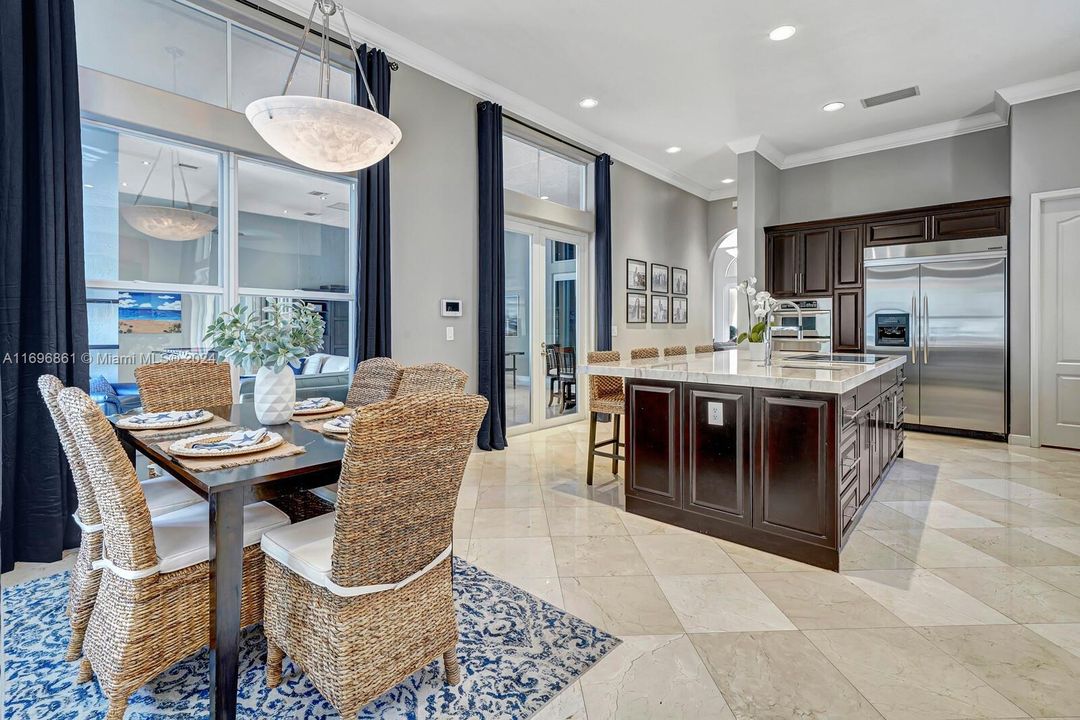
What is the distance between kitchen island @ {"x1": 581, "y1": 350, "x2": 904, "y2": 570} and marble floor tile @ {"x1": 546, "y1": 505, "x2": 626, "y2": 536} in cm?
18

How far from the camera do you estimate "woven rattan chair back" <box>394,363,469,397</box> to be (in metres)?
2.38

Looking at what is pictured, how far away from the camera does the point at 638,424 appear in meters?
3.21

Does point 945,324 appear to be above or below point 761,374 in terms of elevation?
above

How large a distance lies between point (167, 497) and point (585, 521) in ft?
6.82

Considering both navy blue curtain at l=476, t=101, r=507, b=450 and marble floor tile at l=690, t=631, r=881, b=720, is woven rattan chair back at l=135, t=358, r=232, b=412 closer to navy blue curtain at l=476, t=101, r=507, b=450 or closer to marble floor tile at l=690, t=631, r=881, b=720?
navy blue curtain at l=476, t=101, r=507, b=450

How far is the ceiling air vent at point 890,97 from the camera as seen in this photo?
16.3ft

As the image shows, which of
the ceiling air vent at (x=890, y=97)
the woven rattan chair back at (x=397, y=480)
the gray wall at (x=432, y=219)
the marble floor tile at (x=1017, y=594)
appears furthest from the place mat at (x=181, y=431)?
the ceiling air vent at (x=890, y=97)

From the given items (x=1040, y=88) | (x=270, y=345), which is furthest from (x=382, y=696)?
(x=1040, y=88)

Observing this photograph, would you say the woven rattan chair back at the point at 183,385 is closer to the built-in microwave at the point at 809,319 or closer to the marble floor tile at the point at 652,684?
the marble floor tile at the point at 652,684

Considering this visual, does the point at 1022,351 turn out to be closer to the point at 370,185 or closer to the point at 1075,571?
the point at 1075,571

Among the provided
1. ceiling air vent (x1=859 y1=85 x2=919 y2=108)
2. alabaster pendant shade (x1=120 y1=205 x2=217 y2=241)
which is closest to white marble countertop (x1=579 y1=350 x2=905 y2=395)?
alabaster pendant shade (x1=120 y1=205 x2=217 y2=241)

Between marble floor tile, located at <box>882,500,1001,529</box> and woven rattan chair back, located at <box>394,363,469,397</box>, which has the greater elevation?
woven rattan chair back, located at <box>394,363,469,397</box>

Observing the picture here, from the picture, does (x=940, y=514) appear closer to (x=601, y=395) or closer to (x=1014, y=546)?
(x=1014, y=546)

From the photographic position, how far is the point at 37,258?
2.58m
